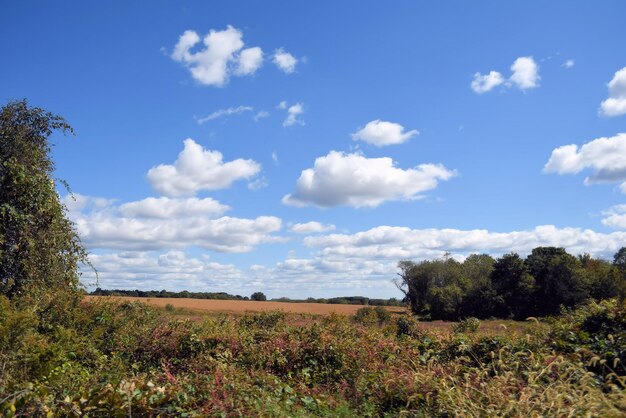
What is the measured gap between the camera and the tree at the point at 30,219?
495 inches

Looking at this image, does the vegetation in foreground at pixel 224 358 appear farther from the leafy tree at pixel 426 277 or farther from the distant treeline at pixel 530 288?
the leafy tree at pixel 426 277

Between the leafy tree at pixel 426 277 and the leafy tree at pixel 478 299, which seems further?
the leafy tree at pixel 426 277

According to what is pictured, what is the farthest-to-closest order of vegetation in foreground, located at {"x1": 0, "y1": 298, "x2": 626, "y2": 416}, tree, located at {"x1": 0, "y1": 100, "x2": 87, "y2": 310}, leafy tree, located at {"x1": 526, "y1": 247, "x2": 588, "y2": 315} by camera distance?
leafy tree, located at {"x1": 526, "y1": 247, "x2": 588, "y2": 315}, tree, located at {"x1": 0, "y1": 100, "x2": 87, "y2": 310}, vegetation in foreground, located at {"x1": 0, "y1": 298, "x2": 626, "y2": 416}

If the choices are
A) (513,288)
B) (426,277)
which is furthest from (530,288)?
(426,277)

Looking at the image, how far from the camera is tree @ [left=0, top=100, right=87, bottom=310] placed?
41.2 ft

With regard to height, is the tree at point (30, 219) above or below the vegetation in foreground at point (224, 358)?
above

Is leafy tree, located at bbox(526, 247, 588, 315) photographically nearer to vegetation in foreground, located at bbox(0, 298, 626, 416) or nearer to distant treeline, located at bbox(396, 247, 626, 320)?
distant treeline, located at bbox(396, 247, 626, 320)

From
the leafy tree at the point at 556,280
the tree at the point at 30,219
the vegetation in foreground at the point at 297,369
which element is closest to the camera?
the vegetation in foreground at the point at 297,369

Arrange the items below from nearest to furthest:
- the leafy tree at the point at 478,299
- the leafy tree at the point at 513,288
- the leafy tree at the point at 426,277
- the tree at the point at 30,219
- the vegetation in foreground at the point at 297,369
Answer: the vegetation in foreground at the point at 297,369
the tree at the point at 30,219
the leafy tree at the point at 513,288
the leafy tree at the point at 478,299
the leafy tree at the point at 426,277

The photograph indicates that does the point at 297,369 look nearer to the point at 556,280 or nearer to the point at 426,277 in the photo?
the point at 556,280

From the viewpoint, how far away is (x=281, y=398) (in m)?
6.41

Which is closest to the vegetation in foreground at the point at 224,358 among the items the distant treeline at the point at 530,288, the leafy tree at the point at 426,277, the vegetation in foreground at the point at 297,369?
the vegetation in foreground at the point at 297,369

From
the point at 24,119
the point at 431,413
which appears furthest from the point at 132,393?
the point at 24,119

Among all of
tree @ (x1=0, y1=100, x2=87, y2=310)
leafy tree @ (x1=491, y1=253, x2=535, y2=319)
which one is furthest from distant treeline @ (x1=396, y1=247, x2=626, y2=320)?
tree @ (x1=0, y1=100, x2=87, y2=310)
